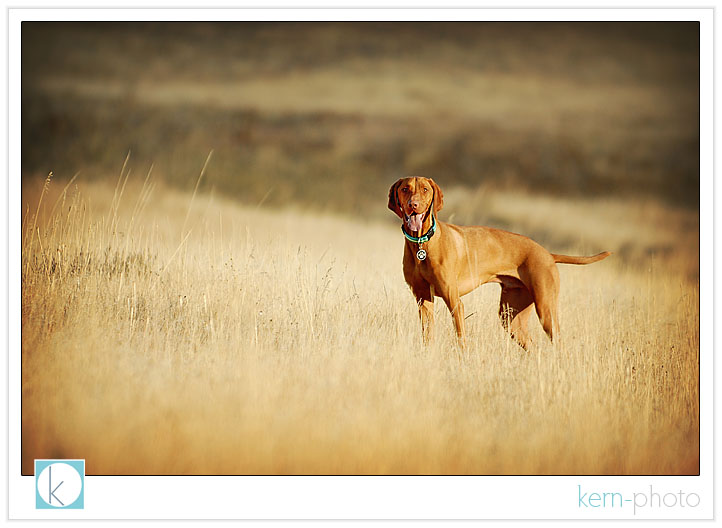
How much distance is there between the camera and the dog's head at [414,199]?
4348mm

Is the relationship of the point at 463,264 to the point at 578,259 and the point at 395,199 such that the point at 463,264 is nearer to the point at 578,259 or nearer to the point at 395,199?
the point at 395,199

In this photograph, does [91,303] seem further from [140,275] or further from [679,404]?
[679,404]

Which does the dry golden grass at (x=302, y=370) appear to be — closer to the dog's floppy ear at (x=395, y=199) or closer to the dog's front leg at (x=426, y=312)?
the dog's front leg at (x=426, y=312)

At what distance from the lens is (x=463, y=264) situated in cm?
480

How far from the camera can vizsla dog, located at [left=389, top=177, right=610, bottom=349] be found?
4477 millimetres

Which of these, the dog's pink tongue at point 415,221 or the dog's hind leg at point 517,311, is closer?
the dog's pink tongue at point 415,221
